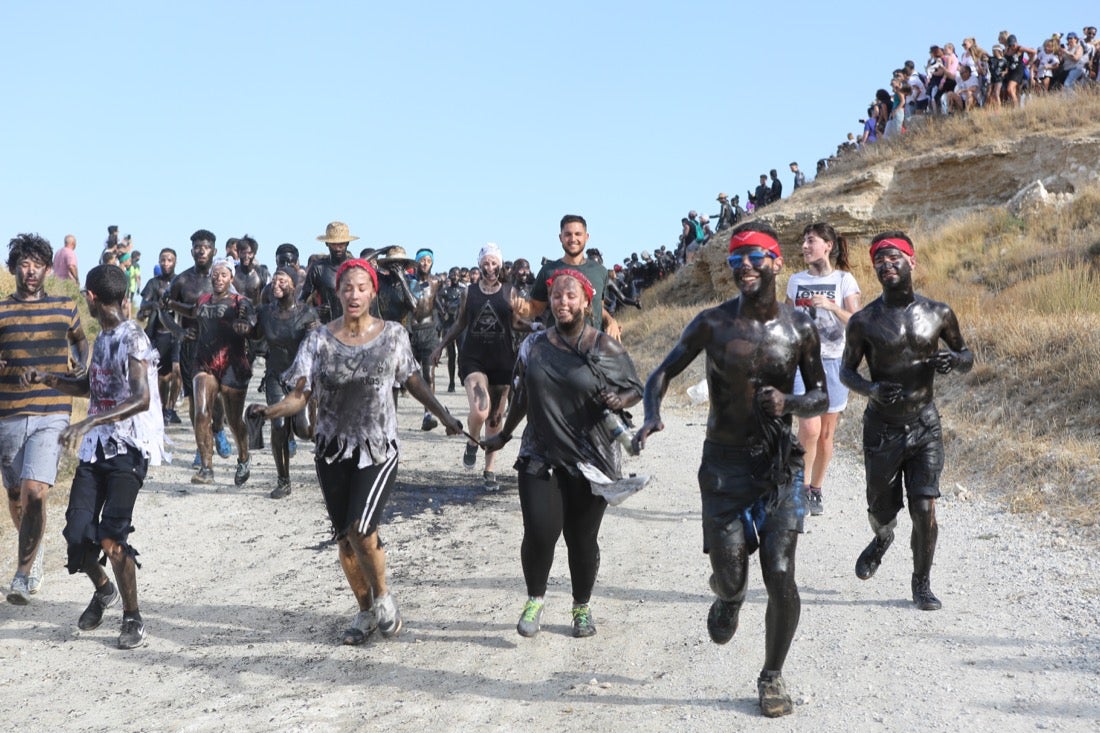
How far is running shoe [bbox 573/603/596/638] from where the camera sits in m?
6.03

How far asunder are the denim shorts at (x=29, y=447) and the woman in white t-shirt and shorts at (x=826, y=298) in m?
4.79

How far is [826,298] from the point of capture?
787 cm

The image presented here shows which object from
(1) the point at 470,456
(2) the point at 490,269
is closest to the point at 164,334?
(1) the point at 470,456

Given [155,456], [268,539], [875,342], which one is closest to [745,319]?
[875,342]

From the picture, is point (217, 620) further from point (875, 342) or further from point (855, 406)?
point (855, 406)

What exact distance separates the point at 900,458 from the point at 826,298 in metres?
1.87

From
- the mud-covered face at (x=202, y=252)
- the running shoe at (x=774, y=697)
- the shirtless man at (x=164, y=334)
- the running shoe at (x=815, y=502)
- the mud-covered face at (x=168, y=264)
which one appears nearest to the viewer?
the running shoe at (x=774, y=697)

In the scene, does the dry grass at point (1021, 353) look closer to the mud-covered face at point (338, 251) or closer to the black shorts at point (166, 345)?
the mud-covered face at point (338, 251)

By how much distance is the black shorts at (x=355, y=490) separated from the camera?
231 inches

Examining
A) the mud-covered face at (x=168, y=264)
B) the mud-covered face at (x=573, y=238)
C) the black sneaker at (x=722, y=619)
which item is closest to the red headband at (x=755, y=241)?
the black sneaker at (x=722, y=619)

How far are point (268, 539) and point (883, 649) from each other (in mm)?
4833

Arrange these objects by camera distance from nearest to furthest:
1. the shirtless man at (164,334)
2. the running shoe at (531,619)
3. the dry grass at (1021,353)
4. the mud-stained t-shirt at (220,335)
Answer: the running shoe at (531,619)
the dry grass at (1021,353)
the mud-stained t-shirt at (220,335)
the shirtless man at (164,334)

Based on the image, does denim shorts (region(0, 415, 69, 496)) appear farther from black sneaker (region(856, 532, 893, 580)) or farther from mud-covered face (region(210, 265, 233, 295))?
black sneaker (region(856, 532, 893, 580))

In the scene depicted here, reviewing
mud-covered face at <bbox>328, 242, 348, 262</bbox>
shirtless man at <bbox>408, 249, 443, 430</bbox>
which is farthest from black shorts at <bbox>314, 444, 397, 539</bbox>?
shirtless man at <bbox>408, 249, 443, 430</bbox>
